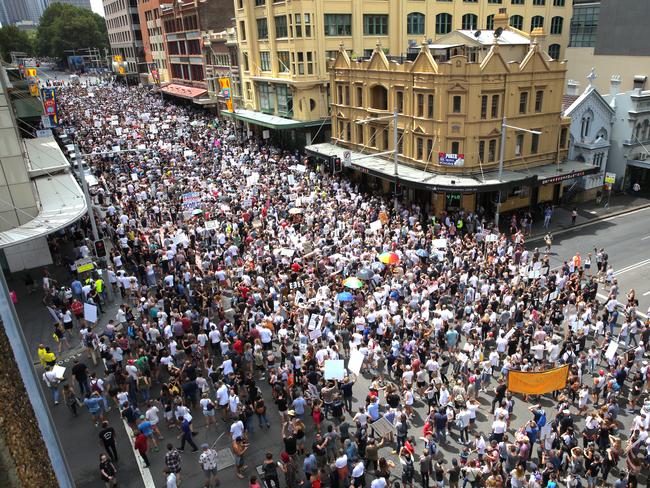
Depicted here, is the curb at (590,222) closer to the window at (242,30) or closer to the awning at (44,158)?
the awning at (44,158)

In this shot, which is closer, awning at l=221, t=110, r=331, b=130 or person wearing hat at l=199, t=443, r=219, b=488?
person wearing hat at l=199, t=443, r=219, b=488

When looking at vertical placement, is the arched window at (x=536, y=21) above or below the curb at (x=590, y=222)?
above

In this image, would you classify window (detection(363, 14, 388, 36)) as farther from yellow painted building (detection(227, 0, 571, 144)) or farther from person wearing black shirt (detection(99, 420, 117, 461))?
person wearing black shirt (detection(99, 420, 117, 461))

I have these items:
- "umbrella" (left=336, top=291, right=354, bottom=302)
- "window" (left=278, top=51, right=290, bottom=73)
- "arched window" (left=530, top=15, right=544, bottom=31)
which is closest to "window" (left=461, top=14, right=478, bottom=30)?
"arched window" (left=530, top=15, right=544, bottom=31)

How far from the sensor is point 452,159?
3438 centimetres

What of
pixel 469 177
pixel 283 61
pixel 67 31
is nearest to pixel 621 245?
pixel 469 177

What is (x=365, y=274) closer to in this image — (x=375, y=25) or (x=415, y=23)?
(x=375, y=25)

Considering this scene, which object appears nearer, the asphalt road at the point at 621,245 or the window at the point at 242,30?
the asphalt road at the point at 621,245

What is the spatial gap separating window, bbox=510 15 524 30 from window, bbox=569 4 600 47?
5246 millimetres

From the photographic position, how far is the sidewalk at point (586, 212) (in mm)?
33812

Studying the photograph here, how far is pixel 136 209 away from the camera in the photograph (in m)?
35.7

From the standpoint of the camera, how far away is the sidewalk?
33.8 m

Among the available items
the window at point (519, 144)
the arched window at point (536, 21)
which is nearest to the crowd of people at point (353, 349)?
the window at point (519, 144)

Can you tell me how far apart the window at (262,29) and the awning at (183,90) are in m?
22.7
